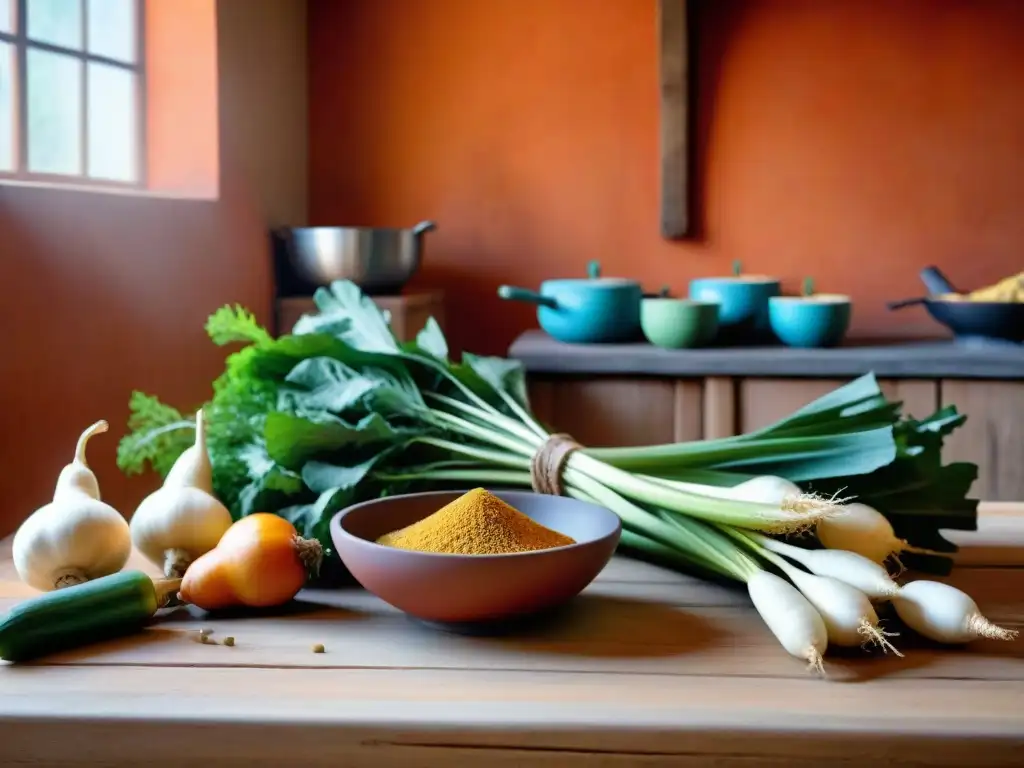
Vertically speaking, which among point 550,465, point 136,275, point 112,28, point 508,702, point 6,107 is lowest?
point 508,702

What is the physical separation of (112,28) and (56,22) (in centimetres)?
22

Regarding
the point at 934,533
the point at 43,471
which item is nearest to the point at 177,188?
the point at 43,471

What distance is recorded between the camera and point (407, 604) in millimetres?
760

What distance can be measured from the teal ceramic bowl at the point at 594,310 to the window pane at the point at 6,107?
101 cm

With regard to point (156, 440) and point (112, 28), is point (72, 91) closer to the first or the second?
point (112, 28)

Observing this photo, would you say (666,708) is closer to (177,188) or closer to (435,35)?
(177,188)

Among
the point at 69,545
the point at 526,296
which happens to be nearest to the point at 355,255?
the point at 526,296

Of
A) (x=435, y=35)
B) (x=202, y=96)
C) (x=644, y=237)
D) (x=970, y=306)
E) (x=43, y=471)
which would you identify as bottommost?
(x=43, y=471)

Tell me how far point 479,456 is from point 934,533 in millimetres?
427

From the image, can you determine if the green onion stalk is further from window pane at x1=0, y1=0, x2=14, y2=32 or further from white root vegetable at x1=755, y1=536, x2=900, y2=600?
window pane at x1=0, y1=0, x2=14, y2=32

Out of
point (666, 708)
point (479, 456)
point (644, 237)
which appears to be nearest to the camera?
point (666, 708)

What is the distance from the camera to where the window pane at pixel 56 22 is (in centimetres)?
198

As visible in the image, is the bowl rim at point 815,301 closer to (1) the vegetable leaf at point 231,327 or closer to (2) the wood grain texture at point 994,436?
(2) the wood grain texture at point 994,436

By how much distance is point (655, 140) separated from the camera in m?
2.87
